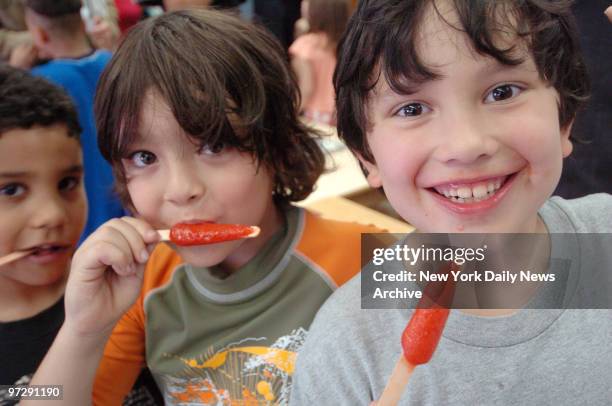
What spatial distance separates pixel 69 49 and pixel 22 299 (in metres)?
1.30

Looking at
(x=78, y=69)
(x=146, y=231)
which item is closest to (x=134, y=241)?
(x=146, y=231)

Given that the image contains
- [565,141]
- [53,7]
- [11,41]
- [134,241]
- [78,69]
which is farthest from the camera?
[11,41]

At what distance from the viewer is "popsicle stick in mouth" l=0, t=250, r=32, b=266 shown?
0.94 m

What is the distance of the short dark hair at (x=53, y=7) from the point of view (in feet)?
6.69

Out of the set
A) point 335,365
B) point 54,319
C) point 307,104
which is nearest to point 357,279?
point 335,365

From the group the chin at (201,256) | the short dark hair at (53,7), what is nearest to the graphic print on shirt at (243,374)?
the chin at (201,256)

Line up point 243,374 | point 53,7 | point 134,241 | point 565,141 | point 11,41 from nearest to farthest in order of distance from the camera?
point 565,141
point 134,241
point 243,374
point 53,7
point 11,41

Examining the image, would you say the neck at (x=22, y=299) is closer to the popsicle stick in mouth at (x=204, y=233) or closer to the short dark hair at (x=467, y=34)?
the popsicle stick in mouth at (x=204, y=233)

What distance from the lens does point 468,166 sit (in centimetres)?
68

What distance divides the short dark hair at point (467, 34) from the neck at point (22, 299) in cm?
66

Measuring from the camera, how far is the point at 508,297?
2.63 ft

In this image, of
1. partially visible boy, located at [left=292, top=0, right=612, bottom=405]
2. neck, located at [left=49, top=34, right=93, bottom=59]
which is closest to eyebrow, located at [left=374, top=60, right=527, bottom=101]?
partially visible boy, located at [left=292, top=0, right=612, bottom=405]

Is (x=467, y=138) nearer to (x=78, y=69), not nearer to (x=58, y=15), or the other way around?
(x=78, y=69)

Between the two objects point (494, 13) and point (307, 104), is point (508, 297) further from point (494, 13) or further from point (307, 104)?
point (307, 104)
